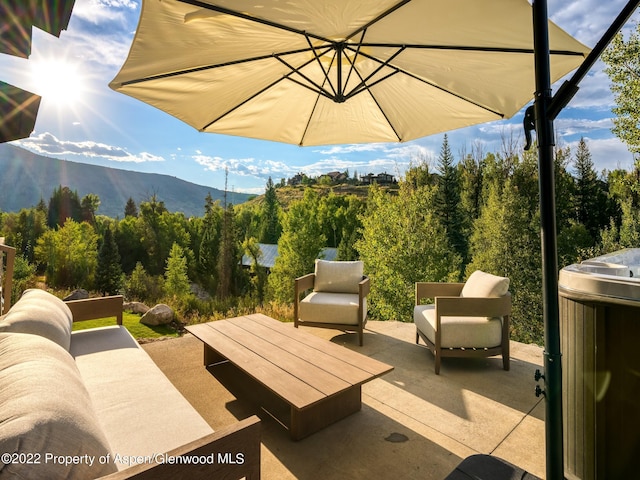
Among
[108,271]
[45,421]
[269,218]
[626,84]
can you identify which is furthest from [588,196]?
[108,271]

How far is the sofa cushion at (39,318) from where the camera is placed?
166 cm

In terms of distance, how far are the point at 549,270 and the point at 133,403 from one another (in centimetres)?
189

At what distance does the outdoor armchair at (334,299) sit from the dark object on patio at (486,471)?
2.04 meters

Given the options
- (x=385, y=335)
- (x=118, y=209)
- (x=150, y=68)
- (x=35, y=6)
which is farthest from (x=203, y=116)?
(x=118, y=209)

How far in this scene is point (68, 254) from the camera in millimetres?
12570

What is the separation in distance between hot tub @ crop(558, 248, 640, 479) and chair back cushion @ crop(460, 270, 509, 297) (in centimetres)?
140

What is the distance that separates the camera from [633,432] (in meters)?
1.36

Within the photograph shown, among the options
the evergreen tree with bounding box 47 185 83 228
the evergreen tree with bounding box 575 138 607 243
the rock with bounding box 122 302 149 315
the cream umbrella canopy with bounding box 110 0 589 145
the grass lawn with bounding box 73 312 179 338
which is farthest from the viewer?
the evergreen tree with bounding box 575 138 607 243

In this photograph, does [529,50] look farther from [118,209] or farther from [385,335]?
[118,209]

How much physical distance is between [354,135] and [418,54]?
1320mm

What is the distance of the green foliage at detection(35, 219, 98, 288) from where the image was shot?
1176 cm

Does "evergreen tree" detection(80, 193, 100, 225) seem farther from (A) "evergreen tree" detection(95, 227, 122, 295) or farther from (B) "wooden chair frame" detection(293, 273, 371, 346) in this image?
(B) "wooden chair frame" detection(293, 273, 371, 346)

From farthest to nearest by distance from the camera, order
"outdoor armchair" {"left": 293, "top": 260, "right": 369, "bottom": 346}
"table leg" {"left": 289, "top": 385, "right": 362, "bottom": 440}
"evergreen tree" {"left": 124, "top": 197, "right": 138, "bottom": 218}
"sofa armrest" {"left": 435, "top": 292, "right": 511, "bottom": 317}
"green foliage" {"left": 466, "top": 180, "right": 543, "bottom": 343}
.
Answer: "evergreen tree" {"left": 124, "top": 197, "right": 138, "bottom": 218}, "green foliage" {"left": 466, "top": 180, "right": 543, "bottom": 343}, "outdoor armchair" {"left": 293, "top": 260, "right": 369, "bottom": 346}, "sofa armrest" {"left": 435, "top": 292, "right": 511, "bottom": 317}, "table leg" {"left": 289, "top": 385, "right": 362, "bottom": 440}

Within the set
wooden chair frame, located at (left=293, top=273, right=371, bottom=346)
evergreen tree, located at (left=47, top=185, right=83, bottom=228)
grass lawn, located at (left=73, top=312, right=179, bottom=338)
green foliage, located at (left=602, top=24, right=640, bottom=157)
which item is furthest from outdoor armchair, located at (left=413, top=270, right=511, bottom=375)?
evergreen tree, located at (left=47, top=185, right=83, bottom=228)
